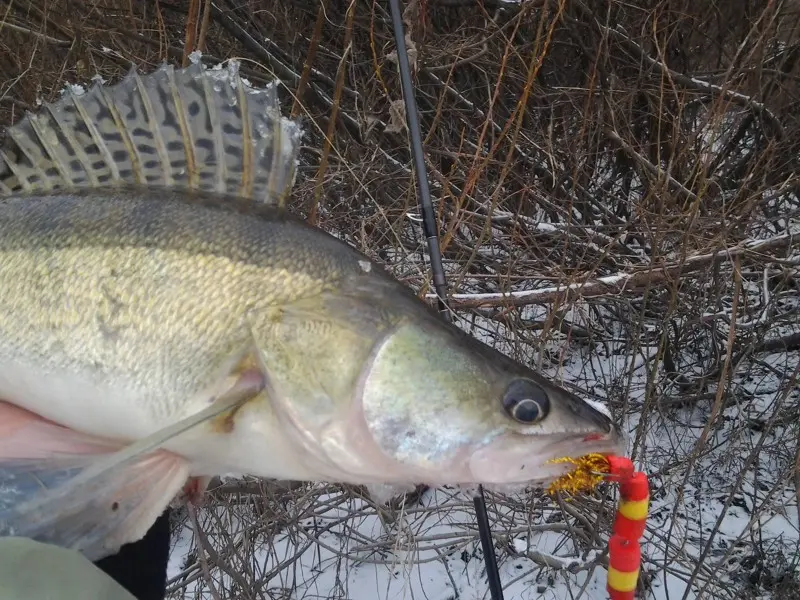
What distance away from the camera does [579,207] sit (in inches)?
132

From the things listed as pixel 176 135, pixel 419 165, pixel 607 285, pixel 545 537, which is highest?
pixel 176 135

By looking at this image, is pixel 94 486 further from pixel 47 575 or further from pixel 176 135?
pixel 176 135

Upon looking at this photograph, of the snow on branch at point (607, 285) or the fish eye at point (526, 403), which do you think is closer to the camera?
the fish eye at point (526, 403)

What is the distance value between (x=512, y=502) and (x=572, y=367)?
1.06 meters

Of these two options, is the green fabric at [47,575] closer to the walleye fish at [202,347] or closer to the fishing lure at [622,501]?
the walleye fish at [202,347]

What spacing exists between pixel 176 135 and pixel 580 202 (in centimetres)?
256

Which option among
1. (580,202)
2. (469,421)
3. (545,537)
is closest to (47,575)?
(469,421)

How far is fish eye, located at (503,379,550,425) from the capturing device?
83 cm

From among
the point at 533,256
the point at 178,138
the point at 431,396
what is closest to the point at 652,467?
the point at 533,256

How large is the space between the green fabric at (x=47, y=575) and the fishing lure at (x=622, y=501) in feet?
2.22

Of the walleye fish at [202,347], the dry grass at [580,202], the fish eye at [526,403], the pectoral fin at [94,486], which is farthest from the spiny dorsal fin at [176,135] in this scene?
the dry grass at [580,202]

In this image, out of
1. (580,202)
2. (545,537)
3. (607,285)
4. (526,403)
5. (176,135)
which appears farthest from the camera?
(580,202)

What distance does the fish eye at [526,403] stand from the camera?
0.83 m

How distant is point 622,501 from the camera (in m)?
0.98
